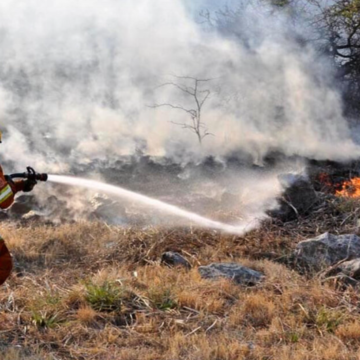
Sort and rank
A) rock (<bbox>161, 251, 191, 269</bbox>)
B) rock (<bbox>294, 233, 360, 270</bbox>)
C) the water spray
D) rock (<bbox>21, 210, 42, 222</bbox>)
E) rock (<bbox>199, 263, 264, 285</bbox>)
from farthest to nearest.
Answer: rock (<bbox>21, 210, 42, 222</bbox>) < the water spray < rock (<bbox>161, 251, 191, 269</bbox>) < rock (<bbox>294, 233, 360, 270</bbox>) < rock (<bbox>199, 263, 264, 285</bbox>)

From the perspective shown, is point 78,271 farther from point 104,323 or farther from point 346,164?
point 346,164

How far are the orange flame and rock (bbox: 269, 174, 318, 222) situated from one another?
1134 mm

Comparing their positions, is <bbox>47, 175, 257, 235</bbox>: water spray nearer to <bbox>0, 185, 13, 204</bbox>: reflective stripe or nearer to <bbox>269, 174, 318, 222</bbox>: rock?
<bbox>269, 174, 318, 222</bbox>: rock

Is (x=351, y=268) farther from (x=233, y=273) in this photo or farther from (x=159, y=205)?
(x=159, y=205)

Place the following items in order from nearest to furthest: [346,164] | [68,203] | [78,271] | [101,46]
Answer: [78,271]
[68,203]
[346,164]
[101,46]

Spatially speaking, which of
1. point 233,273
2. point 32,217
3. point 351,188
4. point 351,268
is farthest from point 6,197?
point 351,188

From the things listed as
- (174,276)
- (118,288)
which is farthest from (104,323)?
(174,276)

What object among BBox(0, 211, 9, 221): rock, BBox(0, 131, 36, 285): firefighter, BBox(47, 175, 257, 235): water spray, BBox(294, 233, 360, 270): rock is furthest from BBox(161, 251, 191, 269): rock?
BBox(0, 211, 9, 221): rock

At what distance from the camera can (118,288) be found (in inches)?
167

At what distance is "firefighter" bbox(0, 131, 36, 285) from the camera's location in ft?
10.7

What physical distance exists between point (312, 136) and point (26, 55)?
255 inches

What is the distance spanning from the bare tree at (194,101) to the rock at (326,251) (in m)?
5.32

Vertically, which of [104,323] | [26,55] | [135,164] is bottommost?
[104,323]

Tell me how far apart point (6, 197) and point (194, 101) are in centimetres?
788
